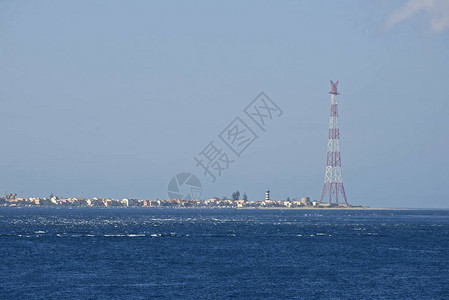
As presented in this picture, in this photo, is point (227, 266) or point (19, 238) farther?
point (19, 238)

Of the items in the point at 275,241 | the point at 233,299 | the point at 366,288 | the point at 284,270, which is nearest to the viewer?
the point at 233,299

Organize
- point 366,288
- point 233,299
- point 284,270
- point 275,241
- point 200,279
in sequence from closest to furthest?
point 233,299 < point 366,288 < point 200,279 < point 284,270 < point 275,241

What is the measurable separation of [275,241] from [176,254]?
38737mm

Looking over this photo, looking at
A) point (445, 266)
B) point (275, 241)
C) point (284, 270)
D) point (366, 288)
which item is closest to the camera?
point (366, 288)

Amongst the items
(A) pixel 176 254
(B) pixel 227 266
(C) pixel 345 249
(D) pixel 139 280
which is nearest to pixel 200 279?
(D) pixel 139 280

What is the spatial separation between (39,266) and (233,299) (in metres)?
37.3

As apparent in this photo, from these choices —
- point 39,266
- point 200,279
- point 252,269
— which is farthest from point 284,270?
point 39,266

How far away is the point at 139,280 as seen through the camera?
8944cm

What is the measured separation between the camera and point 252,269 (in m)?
102

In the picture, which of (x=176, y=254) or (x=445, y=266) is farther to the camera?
(x=176, y=254)

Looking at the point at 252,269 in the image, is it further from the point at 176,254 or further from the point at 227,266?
the point at 176,254

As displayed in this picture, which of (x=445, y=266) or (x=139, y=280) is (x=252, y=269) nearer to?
(x=139, y=280)

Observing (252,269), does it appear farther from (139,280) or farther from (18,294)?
(18,294)

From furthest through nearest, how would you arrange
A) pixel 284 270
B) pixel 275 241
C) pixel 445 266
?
pixel 275 241, pixel 445 266, pixel 284 270
